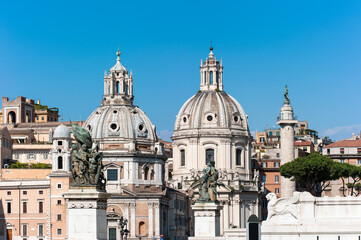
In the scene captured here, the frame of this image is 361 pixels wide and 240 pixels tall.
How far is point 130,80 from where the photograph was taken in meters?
124

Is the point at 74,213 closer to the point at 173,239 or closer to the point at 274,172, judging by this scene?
the point at 173,239

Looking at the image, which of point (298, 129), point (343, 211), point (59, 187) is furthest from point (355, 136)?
point (343, 211)

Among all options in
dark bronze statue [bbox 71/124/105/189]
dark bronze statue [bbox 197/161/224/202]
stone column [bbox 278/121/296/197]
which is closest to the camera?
dark bronze statue [bbox 71/124/105/189]

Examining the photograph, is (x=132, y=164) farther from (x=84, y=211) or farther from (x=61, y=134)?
(x=84, y=211)

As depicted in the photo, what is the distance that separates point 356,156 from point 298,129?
44.1m

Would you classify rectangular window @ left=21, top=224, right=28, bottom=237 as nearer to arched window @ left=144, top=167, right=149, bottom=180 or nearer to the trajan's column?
arched window @ left=144, top=167, right=149, bottom=180

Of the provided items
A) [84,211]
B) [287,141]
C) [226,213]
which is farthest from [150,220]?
[84,211]

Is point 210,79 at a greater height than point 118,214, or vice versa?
point 210,79

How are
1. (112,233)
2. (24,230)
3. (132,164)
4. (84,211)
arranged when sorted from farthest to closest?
(132,164)
(112,233)
(24,230)
(84,211)

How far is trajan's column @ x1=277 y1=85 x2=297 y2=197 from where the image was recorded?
12156 cm

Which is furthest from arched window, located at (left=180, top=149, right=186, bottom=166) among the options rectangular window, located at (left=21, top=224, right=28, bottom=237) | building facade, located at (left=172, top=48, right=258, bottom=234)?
rectangular window, located at (left=21, top=224, right=28, bottom=237)

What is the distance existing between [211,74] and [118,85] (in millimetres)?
21791

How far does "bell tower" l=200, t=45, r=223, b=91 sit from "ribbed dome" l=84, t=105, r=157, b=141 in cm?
2118

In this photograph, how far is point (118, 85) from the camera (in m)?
122
